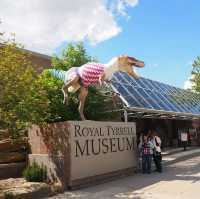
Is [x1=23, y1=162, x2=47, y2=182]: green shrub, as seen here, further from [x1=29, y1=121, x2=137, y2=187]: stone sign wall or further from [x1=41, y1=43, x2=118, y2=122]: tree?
[x1=41, y1=43, x2=118, y2=122]: tree

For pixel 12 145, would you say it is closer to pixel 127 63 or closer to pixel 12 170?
pixel 12 170

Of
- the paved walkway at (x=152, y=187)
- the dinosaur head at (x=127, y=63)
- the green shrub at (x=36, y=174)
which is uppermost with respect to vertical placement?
the dinosaur head at (x=127, y=63)

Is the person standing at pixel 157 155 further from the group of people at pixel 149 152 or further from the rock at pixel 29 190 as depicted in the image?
the rock at pixel 29 190

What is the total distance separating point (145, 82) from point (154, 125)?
Result: 3206 millimetres

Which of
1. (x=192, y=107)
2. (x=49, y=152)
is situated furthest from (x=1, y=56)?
(x=192, y=107)

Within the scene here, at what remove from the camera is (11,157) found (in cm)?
1538

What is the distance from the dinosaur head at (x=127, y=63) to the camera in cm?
1407

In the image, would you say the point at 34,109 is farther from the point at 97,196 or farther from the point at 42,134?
the point at 97,196

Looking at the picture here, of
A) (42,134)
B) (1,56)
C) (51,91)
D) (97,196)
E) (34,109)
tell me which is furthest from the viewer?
(51,91)

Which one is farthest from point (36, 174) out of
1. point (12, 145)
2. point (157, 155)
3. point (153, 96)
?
point (153, 96)

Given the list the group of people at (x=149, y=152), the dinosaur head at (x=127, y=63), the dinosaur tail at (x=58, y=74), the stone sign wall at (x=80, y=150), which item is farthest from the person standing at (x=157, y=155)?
the dinosaur tail at (x=58, y=74)

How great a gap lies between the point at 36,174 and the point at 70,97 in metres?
3.91

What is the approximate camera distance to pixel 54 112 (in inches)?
630

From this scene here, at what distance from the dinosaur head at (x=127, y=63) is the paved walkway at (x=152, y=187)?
13.2 ft
